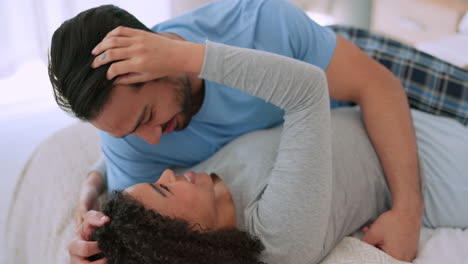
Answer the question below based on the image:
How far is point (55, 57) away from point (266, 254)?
23.1 inches

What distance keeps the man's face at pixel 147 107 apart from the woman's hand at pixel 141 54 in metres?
0.07

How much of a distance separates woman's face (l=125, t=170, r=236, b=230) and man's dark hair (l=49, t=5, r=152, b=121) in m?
0.20

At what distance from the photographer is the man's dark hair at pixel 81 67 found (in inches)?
34.9

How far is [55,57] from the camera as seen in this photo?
2.98 ft

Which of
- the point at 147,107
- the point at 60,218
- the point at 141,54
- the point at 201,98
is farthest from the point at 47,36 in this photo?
the point at 141,54

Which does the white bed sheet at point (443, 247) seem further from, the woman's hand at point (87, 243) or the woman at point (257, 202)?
the woman's hand at point (87, 243)

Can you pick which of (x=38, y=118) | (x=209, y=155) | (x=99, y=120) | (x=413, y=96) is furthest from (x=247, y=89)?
(x=38, y=118)

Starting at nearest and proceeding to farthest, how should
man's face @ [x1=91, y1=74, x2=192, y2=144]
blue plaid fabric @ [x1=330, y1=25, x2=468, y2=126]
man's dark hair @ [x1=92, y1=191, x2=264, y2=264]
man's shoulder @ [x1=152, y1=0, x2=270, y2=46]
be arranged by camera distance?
man's dark hair @ [x1=92, y1=191, x2=264, y2=264], man's face @ [x1=91, y1=74, x2=192, y2=144], man's shoulder @ [x1=152, y1=0, x2=270, y2=46], blue plaid fabric @ [x1=330, y1=25, x2=468, y2=126]

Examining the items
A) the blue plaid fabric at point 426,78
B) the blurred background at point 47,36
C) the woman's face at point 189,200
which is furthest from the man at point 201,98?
the blurred background at point 47,36

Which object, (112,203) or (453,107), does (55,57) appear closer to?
(112,203)

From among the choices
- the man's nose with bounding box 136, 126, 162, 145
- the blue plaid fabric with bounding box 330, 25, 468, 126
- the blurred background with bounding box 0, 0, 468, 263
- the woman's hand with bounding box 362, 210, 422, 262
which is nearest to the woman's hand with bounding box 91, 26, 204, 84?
→ the man's nose with bounding box 136, 126, 162, 145

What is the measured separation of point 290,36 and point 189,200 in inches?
18.9

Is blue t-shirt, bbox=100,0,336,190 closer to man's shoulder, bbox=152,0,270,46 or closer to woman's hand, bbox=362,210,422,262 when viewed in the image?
man's shoulder, bbox=152,0,270,46

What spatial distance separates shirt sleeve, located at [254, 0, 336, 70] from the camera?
1.13 meters
